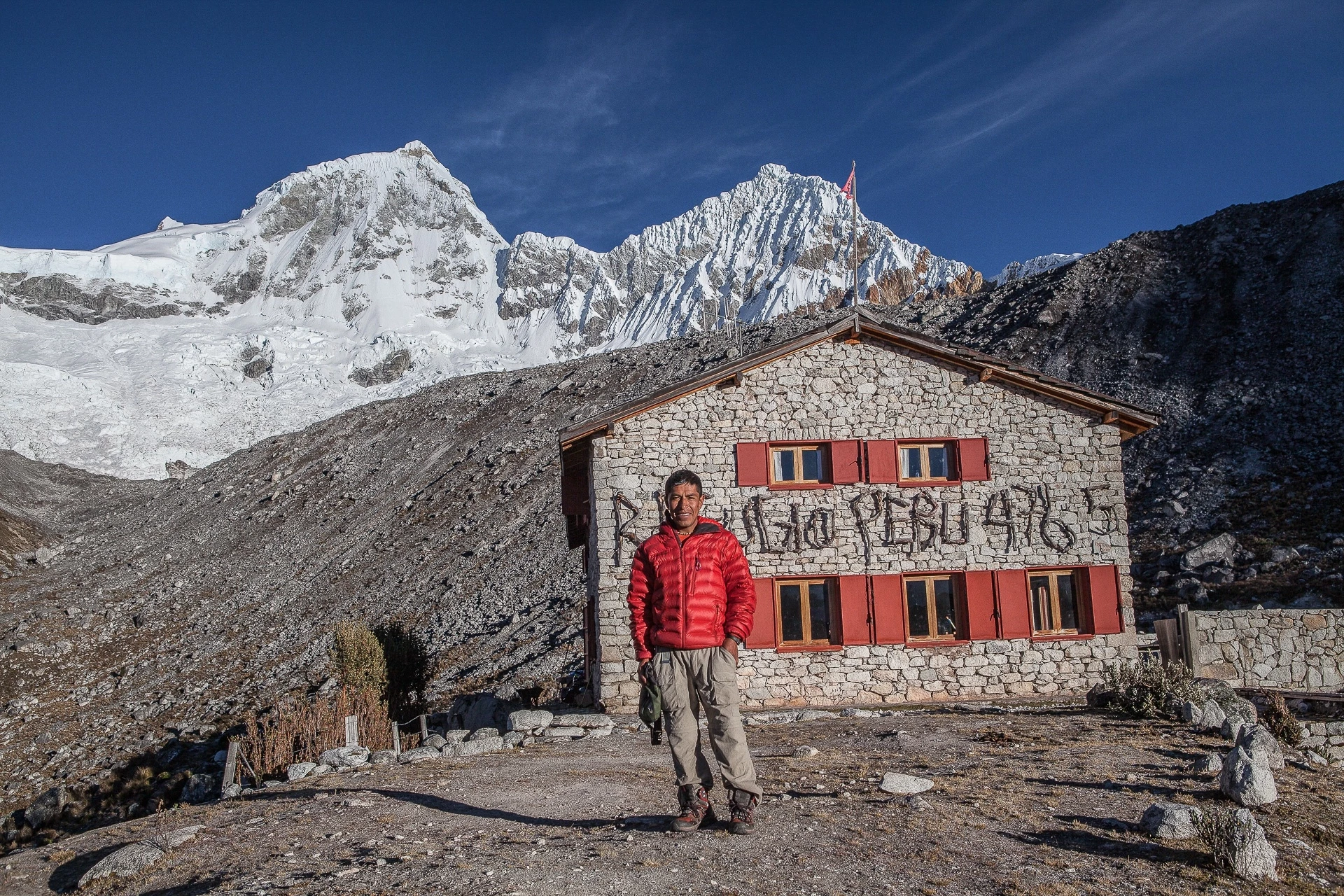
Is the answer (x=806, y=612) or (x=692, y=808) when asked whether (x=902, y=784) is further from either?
(x=806, y=612)

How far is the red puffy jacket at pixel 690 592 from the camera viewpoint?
5.59 metres

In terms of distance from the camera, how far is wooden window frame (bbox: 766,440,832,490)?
50.7 feet

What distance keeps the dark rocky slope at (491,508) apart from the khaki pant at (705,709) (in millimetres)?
16180

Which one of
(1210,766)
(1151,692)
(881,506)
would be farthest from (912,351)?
(1210,766)

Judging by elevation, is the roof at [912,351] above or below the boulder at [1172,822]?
above

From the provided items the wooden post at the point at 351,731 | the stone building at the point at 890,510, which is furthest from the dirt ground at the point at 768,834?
the stone building at the point at 890,510

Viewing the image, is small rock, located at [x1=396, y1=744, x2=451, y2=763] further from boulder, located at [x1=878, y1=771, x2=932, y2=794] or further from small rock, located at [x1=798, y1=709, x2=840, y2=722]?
boulder, located at [x1=878, y1=771, x2=932, y2=794]

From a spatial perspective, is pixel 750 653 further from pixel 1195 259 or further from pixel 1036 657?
pixel 1195 259

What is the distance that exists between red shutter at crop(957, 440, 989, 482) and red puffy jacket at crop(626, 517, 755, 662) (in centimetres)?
1079

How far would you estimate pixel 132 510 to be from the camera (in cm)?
5672

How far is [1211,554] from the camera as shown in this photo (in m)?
24.1

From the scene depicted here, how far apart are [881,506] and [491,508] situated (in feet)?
89.7

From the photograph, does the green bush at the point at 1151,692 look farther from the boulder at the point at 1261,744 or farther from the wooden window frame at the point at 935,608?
the wooden window frame at the point at 935,608

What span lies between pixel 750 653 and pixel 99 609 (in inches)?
1375
